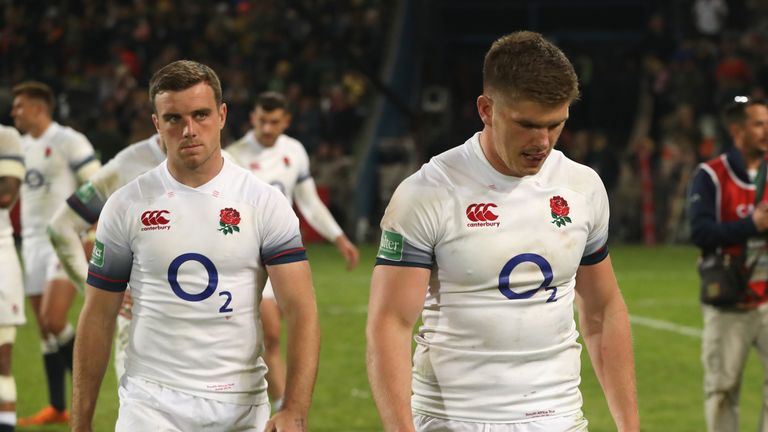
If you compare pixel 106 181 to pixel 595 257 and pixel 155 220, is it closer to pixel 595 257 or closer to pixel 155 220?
pixel 155 220

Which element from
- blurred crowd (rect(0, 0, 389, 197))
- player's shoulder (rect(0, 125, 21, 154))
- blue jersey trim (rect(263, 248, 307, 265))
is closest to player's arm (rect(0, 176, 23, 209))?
player's shoulder (rect(0, 125, 21, 154))

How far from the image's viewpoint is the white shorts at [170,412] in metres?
4.58

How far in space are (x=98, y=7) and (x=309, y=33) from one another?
15.2 feet

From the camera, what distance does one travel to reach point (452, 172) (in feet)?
13.6

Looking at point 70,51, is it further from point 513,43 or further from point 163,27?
point 513,43

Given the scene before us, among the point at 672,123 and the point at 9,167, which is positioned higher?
the point at 672,123

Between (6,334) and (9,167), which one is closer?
(9,167)

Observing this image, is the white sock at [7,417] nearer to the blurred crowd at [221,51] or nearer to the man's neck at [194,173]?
the man's neck at [194,173]

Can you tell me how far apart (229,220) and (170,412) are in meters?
0.71

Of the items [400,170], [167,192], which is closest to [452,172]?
[167,192]

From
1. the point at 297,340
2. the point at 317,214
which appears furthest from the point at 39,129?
the point at 297,340

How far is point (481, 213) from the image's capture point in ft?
13.3

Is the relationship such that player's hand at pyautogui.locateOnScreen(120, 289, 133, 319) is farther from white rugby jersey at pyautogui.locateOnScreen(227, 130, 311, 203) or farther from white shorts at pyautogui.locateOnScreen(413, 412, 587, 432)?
white rugby jersey at pyautogui.locateOnScreen(227, 130, 311, 203)

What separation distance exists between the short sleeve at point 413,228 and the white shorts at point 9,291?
4.00 meters
